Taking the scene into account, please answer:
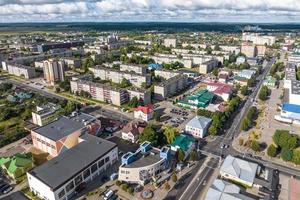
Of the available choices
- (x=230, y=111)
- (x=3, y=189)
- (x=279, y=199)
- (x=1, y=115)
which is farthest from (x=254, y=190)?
(x=1, y=115)

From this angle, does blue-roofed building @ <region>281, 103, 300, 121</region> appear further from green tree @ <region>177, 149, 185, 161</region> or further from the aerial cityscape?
green tree @ <region>177, 149, 185, 161</region>

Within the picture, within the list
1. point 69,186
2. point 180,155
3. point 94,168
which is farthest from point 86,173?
point 180,155

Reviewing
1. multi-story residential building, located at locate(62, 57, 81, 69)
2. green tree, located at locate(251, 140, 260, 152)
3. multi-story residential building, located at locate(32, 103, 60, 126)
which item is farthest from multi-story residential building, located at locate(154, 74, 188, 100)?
multi-story residential building, located at locate(62, 57, 81, 69)

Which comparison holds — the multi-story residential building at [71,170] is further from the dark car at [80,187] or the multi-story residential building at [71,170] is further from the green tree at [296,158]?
the green tree at [296,158]

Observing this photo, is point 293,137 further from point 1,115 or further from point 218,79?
point 1,115

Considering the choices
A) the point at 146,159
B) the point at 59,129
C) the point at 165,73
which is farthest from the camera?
the point at 165,73

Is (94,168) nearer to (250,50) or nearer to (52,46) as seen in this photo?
(250,50)

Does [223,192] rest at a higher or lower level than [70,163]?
lower
